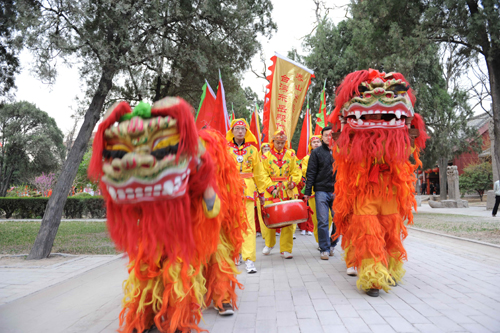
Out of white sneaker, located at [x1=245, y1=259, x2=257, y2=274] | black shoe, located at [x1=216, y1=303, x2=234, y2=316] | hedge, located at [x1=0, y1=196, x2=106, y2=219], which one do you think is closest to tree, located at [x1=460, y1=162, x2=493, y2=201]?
hedge, located at [x1=0, y1=196, x2=106, y2=219]

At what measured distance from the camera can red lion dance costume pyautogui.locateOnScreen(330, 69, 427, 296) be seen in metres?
3.46

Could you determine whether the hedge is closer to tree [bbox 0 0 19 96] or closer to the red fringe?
tree [bbox 0 0 19 96]

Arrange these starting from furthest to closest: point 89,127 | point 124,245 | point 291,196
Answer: point 89,127, point 291,196, point 124,245

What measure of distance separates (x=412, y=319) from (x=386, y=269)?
0.69 meters

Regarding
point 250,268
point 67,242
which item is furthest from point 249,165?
point 67,242

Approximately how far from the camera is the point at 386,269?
137 inches

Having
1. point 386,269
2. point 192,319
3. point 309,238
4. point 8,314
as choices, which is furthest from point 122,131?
point 309,238

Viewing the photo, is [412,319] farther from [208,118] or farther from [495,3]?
[495,3]

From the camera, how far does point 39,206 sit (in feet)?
53.3

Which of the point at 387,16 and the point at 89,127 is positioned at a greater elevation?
the point at 387,16

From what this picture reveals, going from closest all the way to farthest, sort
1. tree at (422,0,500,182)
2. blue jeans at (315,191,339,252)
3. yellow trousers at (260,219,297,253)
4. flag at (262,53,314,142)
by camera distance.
→ blue jeans at (315,191,339,252) → yellow trousers at (260,219,297,253) → tree at (422,0,500,182) → flag at (262,53,314,142)

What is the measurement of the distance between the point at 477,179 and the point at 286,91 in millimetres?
21429

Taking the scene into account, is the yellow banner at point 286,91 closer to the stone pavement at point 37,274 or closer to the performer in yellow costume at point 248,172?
the performer in yellow costume at point 248,172

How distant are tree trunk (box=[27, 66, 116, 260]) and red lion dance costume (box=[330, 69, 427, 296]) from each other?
204 inches
